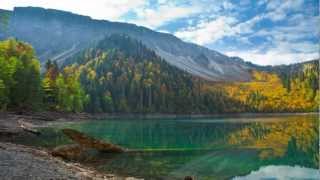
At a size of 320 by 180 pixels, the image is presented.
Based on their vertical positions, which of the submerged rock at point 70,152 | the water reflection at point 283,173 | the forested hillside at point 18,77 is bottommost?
the water reflection at point 283,173

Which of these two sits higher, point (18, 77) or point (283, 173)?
point (18, 77)

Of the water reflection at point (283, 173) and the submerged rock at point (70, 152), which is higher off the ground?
the submerged rock at point (70, 152)

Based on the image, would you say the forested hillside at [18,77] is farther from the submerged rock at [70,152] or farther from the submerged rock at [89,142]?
the submerged rock at [70,152]

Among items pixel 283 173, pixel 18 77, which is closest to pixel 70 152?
pixel 283 173

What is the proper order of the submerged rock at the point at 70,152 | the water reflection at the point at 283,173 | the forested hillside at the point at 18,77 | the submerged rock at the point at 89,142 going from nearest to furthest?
the water reflection at the point at 283,173 < the submerged rock at the point at 70,152 < the submerged rock at the point at 89,142 < the forested hillside at the point at 18,77

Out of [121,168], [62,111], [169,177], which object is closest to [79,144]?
[121,168]

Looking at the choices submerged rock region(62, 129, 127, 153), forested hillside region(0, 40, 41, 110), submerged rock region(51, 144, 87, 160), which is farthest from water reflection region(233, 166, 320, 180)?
forested hillside region(0, 40, 41, 110)

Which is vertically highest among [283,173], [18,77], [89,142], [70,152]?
[18,77]

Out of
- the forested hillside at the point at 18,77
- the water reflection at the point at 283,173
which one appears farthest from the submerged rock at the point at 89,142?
the forested hillside at the point at 18,77

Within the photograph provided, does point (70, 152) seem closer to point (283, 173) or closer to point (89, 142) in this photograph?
point (89, 142)

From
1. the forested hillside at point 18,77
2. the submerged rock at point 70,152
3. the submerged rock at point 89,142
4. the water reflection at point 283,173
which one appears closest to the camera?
the water reflection at point 283,173

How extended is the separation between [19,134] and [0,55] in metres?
44.9

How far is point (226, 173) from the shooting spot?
38.8m

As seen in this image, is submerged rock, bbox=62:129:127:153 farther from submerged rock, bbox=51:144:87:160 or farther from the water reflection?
the water reflection
